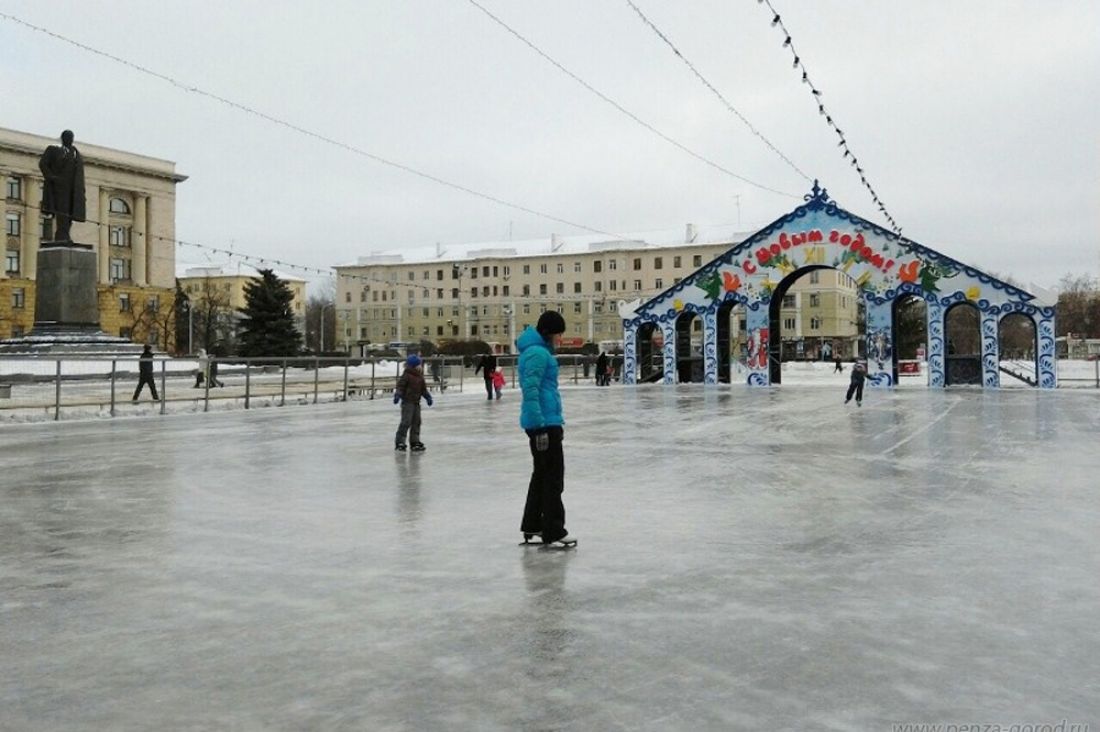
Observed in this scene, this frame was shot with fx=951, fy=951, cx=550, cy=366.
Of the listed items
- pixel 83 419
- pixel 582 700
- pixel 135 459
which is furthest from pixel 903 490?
pixel 83 419

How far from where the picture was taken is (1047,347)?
3325 cm

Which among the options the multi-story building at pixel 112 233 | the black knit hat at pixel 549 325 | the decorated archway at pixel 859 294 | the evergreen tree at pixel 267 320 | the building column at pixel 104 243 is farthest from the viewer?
the building column at pixel 104 243

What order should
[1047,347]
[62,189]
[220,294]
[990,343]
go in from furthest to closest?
[220,294], [990,343], [1047,347], [62,189]

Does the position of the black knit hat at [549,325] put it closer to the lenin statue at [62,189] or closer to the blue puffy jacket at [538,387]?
the blue puffy jacket at [538,387]

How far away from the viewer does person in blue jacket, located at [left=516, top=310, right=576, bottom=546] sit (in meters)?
6.32

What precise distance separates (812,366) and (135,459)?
177 feet

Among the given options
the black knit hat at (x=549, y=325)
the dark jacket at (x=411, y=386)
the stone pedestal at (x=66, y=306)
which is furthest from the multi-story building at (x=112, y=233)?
the black knit hat at (x=549, y=325)

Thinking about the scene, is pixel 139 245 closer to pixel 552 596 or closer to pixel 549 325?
pixel 549 325

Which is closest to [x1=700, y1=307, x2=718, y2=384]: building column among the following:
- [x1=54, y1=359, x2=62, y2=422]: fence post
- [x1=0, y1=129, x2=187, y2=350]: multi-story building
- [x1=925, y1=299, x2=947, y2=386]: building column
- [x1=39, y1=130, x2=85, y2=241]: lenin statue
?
[x1=925, y1=299, x2=947, y2=386]: building column

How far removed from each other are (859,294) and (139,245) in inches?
2510

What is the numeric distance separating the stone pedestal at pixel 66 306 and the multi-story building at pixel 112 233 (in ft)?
122

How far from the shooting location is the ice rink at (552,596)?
338 cm

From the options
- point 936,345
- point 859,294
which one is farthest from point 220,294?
point 936,345

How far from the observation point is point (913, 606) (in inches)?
184
